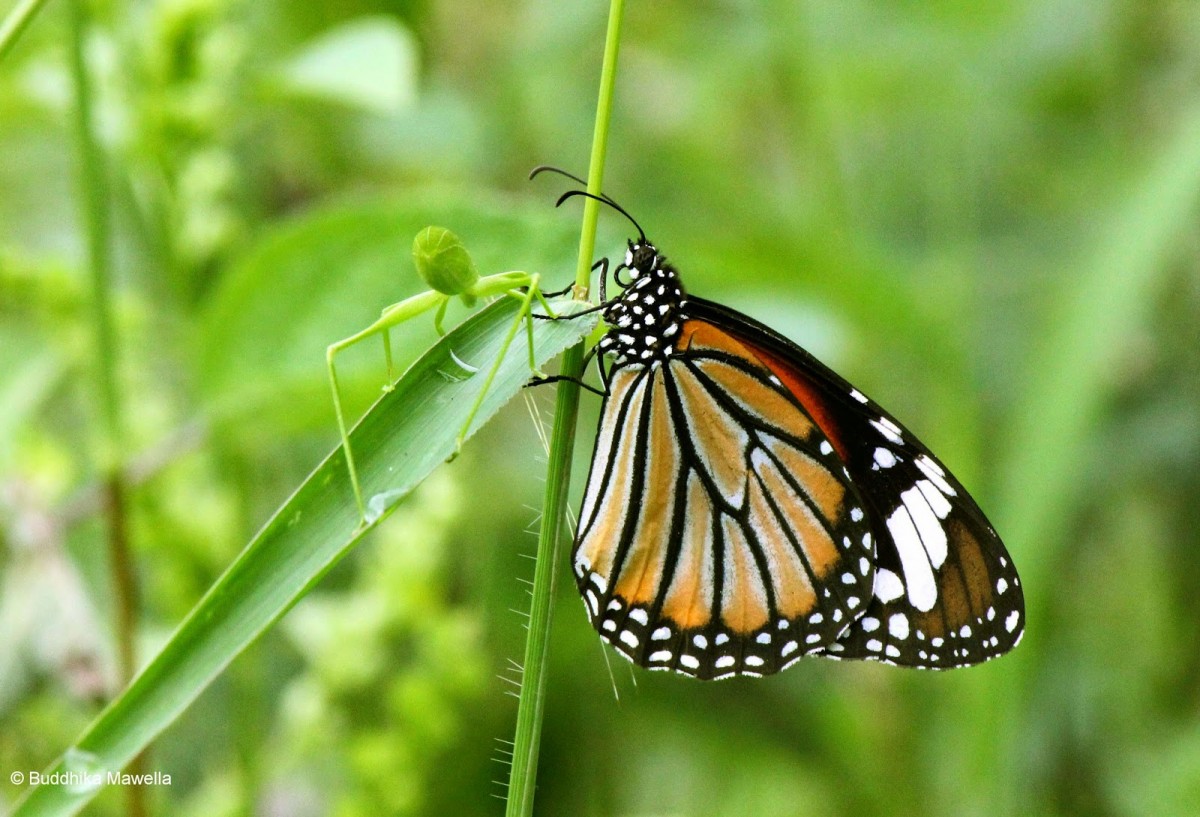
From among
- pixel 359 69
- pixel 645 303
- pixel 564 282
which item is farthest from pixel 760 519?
pixel 359 69

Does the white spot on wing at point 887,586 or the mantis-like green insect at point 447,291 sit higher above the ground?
the white spot on wing at point 887,586

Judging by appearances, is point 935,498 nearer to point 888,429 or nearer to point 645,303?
point 888,429

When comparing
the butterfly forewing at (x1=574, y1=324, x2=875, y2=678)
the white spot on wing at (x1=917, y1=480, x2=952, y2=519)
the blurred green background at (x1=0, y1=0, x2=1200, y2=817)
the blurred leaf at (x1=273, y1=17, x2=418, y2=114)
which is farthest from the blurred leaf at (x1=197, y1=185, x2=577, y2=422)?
the white spot on wing at (x1=917, y1=480, x2=952, y2=519)

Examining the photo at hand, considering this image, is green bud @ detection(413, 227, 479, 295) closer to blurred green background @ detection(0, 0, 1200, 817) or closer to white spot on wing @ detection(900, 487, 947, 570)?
blurred green background @ detection(0, 0, 1200, 817)

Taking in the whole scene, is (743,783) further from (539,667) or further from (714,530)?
(539,667)

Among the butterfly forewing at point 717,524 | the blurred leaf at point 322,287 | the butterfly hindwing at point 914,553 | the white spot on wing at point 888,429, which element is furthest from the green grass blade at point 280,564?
the white spot on wing at point 888,429

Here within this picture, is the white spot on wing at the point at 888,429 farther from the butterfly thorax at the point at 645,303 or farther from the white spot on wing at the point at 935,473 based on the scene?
the butterfly thorax at the point at 645,303

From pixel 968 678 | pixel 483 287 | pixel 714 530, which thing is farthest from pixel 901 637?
pixel 483 287
